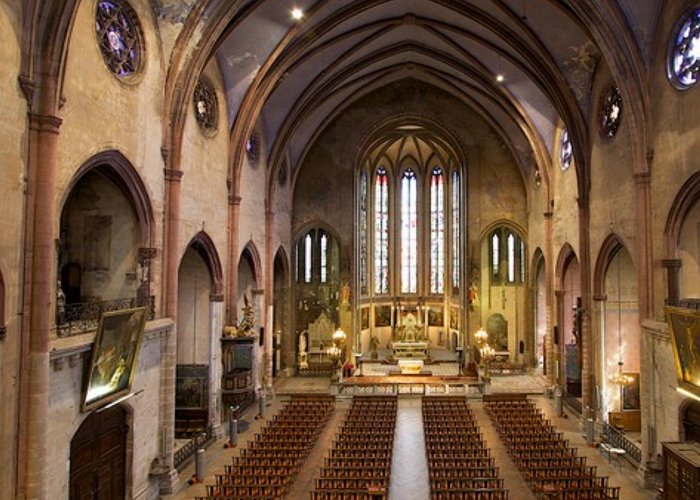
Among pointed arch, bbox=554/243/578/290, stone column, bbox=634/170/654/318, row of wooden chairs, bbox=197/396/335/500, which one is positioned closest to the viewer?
row of wooden chairs, bbox=197/396/335/500

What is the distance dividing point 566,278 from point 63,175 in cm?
2678

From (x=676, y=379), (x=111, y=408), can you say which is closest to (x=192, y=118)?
(x=111, y=408)

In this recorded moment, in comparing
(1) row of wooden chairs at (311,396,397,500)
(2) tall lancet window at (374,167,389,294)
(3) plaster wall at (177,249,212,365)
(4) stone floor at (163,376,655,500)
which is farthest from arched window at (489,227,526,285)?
(3) plaster wall at (177,249,212,365)

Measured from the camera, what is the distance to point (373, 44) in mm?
31688

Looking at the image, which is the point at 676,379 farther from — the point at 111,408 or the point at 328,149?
the point at 328,149

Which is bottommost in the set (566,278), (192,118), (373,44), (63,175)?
(566,278)

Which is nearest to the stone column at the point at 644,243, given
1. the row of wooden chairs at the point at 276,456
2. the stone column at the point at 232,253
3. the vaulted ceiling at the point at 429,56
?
the vaulted ceiling at the point at 429,56

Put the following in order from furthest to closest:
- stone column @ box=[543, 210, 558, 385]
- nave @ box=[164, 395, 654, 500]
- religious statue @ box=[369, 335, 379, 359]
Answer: religious statue @ box=[369, 335, 379, 359] → stone column @ box=[543, 210, 558, 385] → nave @ box=[164, 395, 654, 500]

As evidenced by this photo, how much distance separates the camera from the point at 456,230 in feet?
143

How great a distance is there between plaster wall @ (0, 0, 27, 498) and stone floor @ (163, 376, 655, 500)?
290 inches

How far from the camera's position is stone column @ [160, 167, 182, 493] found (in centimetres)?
1842

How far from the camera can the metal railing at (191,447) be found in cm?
1981

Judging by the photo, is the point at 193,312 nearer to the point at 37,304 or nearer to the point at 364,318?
the point at 37,304

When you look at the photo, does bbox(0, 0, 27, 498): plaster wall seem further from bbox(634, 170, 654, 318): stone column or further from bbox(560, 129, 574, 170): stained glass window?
bbox(560, 129, 574, 170): stained glass window
